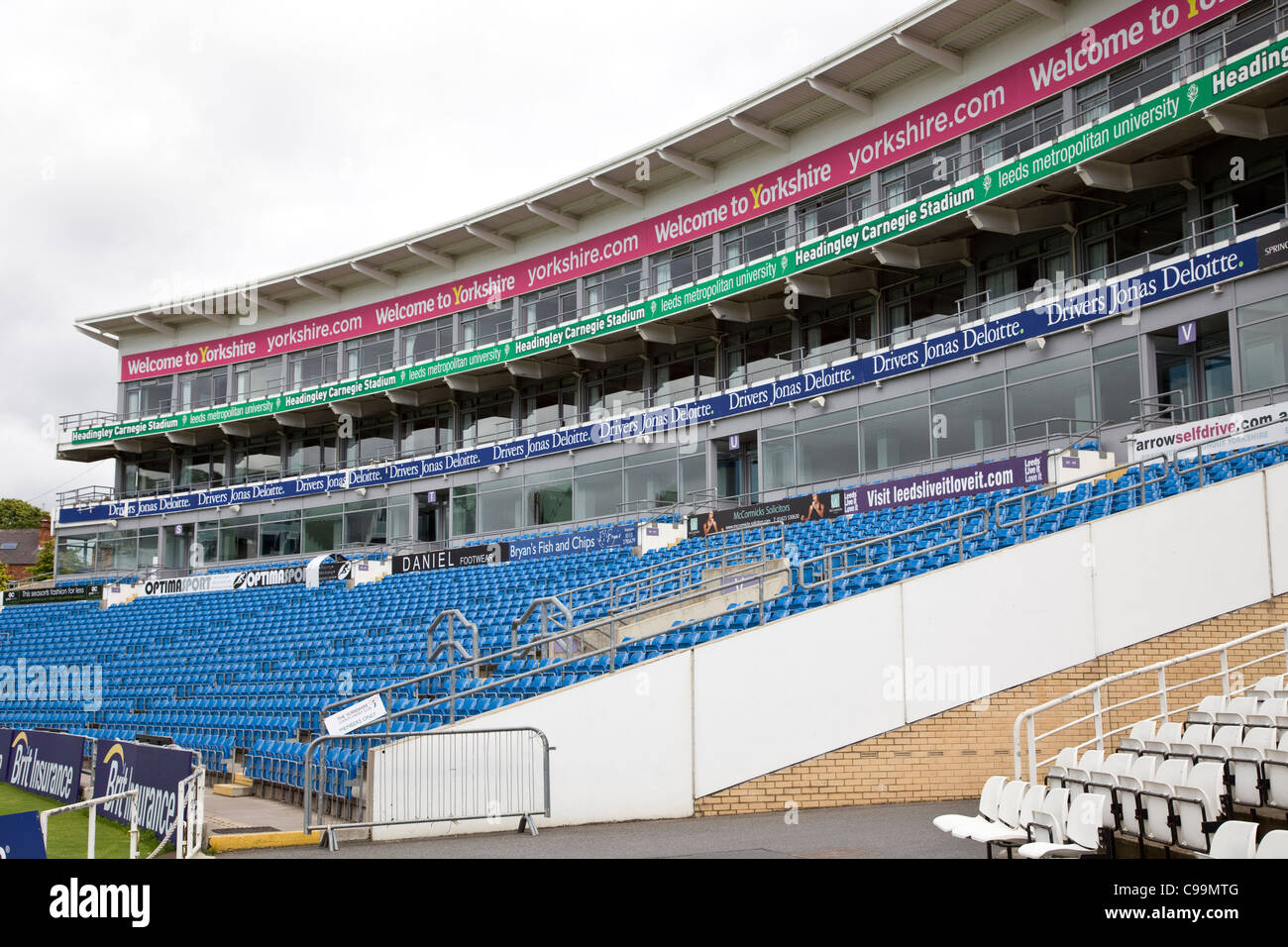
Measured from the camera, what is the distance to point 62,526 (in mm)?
45281

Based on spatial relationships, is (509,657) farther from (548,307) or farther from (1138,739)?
(548,307)

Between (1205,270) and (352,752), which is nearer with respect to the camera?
(352,752)

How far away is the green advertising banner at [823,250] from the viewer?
20.0 meters

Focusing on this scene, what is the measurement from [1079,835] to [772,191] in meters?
25.6

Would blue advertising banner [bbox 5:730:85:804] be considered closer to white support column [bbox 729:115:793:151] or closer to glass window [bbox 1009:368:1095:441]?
glass window [bbox 1009:368:1095:441]

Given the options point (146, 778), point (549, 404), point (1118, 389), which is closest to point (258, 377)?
point (549, 404)

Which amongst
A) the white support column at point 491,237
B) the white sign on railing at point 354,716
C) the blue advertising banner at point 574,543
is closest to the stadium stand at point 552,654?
the white sign on railing at point 354,716

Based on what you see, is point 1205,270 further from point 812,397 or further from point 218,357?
point 218,357

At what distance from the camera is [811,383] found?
27.7 metres

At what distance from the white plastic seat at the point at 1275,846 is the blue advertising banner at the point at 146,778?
28.0ft
